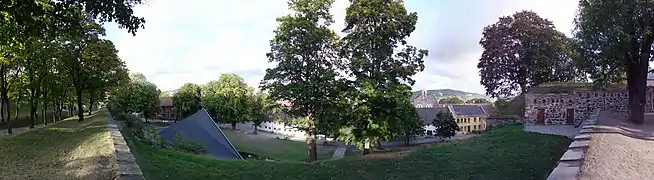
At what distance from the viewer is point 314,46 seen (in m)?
20.1

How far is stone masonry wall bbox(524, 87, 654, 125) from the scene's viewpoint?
22.2 m

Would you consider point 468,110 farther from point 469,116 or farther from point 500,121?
point 500,121

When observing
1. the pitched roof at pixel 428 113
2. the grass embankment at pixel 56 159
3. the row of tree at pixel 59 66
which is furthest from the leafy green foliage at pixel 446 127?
the grass embankment at pixel 56 159

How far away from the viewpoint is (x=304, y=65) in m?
20.2

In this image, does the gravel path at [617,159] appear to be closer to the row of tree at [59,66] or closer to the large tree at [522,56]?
the row of tree at [59,66]

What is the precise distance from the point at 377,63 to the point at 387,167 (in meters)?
8.85

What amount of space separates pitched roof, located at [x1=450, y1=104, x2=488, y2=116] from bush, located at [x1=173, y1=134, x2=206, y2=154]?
38889 mm

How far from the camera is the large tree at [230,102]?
1911 inches

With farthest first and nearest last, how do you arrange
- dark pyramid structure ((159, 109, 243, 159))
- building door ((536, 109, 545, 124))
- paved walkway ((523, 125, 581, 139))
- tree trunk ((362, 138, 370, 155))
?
1. building door ((536, 109, 545, 124))
2. tree trunk ((362, 138, 370, 155))
3. dark pyramid structure ((159, 109, 243, 159))
4. paved walkway ((523, 125, 581, 139))

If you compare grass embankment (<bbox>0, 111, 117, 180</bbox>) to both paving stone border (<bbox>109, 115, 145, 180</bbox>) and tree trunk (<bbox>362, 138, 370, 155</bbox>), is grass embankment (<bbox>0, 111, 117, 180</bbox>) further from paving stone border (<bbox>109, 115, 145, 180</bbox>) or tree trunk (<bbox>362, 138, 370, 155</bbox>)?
tree trunk (<bbox>362, 138, 370, 155</bbox>)

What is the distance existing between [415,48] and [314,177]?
11272mm

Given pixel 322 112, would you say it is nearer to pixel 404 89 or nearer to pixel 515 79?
pixel 404 89

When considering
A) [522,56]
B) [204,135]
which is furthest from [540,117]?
[204,135]

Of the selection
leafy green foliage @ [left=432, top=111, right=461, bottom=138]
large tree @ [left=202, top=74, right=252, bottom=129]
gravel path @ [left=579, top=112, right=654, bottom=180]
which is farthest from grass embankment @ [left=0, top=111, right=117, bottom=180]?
large tree @ [left=202, top=74, right=252, bottom=129]
